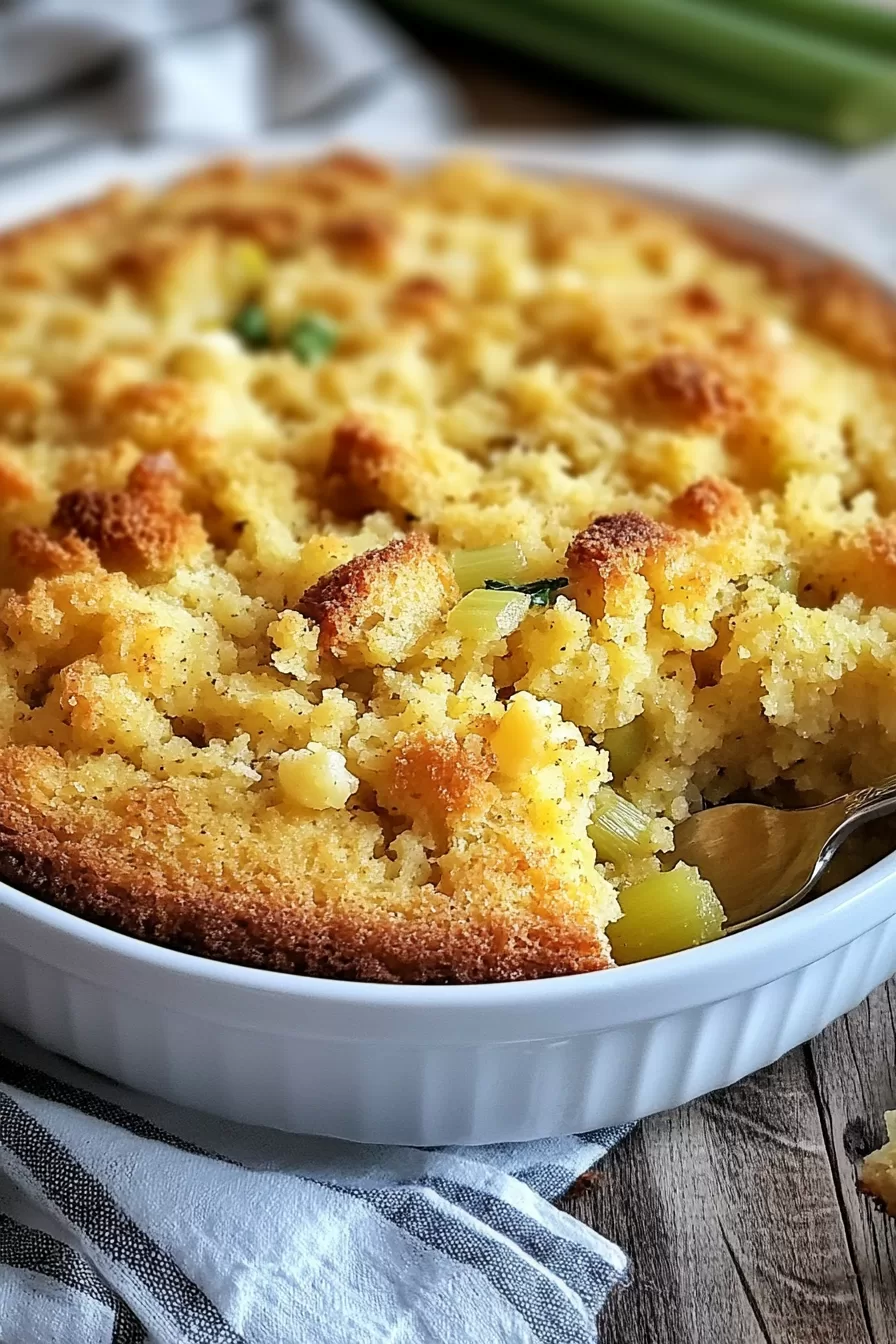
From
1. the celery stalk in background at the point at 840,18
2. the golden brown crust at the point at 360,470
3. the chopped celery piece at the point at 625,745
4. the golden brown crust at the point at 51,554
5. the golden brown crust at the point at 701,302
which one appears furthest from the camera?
the celery stalk in background at the point at 840,18

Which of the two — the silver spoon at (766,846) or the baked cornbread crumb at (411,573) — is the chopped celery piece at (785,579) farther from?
the silver spoon at (766,846)

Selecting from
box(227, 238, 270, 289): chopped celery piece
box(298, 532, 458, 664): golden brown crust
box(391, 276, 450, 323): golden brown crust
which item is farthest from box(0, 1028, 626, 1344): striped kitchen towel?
box(227, 238, 270, 289): chopped celery piece

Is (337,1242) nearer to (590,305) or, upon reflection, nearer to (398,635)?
(398,635)

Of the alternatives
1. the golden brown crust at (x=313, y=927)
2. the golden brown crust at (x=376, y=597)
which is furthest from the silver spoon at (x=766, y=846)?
the golden brown crust at (x=376, y=597)

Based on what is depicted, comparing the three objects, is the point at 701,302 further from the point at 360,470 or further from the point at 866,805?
the point at 866,805

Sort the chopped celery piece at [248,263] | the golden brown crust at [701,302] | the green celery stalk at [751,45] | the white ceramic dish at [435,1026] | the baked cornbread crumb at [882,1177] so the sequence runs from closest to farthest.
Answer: the white ceramic dish at [435,1026] → the baked cornbread crumb at [882,1177] → the golden brown crust at [701,302] → the chopped celery piece at [248,263] → the green celery stalk at [751,45]

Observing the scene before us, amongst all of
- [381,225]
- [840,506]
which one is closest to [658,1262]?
[840,506]

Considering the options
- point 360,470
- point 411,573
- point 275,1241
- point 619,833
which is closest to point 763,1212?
point 619,833
